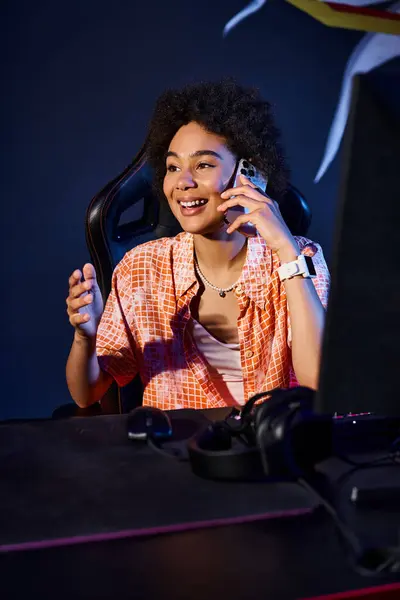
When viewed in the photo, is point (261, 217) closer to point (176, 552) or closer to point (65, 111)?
point (176, 552)

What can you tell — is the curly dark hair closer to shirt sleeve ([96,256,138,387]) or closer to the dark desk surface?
shirt sleeve ([96,256,138,387])

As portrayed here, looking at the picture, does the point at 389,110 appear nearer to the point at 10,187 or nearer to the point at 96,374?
the point at 96,374

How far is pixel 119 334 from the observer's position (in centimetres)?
156

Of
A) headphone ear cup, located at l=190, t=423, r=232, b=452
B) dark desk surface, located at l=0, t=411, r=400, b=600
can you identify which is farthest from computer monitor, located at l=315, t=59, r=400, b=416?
headphone ear cup, located at l=190, t=423, r=232, b=452

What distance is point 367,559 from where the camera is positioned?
1.68 ft

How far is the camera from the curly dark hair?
1587 mm

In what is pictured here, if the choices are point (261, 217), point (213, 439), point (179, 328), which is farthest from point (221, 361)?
point (213, 439)

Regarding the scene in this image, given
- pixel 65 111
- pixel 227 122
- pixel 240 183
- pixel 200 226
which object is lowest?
pixel 200 226

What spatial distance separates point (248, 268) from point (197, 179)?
0.82 feet

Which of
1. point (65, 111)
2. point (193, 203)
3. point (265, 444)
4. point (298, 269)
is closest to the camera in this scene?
point (265, 444)

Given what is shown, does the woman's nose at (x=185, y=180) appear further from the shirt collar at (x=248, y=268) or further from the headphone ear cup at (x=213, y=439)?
the headphone ear cup at (x=213, y=439)

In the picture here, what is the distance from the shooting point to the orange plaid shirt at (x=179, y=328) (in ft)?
4.97

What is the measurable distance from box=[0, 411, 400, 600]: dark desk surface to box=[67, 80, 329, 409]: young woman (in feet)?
2.45

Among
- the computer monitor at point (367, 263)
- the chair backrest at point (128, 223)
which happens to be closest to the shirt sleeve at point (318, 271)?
the chair backrest at point (128, 223)
